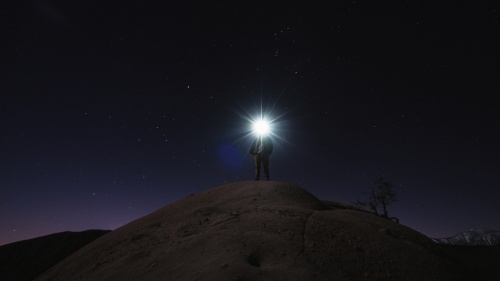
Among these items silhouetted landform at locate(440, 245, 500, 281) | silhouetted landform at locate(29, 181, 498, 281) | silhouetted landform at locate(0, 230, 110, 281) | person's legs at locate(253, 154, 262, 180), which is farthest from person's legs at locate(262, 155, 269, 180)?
silhouetted landform at locate(0, 230, 110, 281)

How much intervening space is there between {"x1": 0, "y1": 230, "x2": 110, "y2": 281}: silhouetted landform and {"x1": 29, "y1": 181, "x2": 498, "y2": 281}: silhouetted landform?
52611mm

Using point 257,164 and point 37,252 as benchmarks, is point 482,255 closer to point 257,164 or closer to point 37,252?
point 257,164

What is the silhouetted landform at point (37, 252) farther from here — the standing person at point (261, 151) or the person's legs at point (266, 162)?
the person's legs at point (266, 162)

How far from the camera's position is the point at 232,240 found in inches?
204

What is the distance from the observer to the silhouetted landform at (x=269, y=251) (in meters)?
4.31

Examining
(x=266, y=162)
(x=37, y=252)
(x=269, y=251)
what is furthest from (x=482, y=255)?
(x=37, y=252)

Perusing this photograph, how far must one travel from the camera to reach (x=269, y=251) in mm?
4742

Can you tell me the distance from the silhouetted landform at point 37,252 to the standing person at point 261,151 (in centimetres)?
5060

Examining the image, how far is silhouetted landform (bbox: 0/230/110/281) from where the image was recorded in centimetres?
4562

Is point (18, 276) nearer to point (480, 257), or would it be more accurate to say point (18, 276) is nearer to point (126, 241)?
point (126, 241)

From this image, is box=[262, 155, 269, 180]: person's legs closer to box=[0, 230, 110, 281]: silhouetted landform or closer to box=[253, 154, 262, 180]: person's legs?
box=[253, 154, 262, 180]: person's legs

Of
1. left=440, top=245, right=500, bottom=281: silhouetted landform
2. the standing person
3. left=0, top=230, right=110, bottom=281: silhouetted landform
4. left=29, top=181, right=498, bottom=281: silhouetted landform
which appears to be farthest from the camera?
left=0, top=230, right=110, bottom=281: silhouetted landform

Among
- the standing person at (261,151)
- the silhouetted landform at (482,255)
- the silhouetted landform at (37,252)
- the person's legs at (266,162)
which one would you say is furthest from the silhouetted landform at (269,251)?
the silhouetted landform at (37,252)

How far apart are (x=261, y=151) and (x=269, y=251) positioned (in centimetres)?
863
